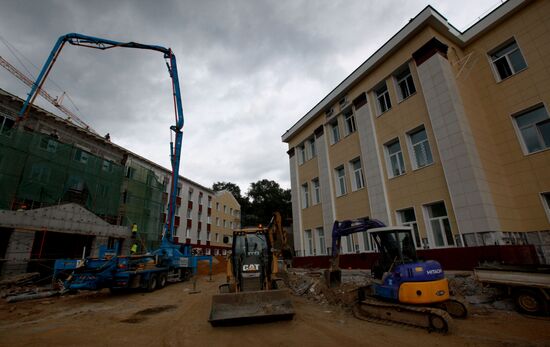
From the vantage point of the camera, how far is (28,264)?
15.9 m

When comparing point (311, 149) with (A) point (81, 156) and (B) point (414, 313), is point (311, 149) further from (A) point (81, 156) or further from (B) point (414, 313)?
(A) point (81, 156)

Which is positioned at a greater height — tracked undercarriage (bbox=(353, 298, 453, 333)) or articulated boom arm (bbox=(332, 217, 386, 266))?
articulated boom arm (bbox=(332, 217, 386, 266))

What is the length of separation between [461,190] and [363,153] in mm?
5674

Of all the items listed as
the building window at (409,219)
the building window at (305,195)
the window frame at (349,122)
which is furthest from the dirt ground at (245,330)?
the building window at (305,195)

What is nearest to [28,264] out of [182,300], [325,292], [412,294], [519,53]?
[182,300]

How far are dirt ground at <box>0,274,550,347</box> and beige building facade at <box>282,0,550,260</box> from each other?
17.4 ft

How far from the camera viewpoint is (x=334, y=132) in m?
18.8

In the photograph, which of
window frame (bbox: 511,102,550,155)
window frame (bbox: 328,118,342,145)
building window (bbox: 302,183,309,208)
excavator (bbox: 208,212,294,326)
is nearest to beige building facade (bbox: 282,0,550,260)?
window frame (bbox: 511,102,550,155)

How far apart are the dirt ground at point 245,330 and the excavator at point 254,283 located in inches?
12.5

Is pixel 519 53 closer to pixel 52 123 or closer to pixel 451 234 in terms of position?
pixel 451 234

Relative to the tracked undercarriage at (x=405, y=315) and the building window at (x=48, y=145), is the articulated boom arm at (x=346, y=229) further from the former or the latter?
the building window at (x=48, y=145)

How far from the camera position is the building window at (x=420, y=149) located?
40.1 ft

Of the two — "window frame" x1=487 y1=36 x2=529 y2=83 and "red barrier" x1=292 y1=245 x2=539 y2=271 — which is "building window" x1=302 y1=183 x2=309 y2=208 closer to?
"red barrier" x1=292 y1=245 x2=539 y2=271

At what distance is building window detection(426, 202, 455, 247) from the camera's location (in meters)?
10.8
